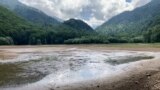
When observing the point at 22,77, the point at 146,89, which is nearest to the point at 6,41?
the point at 22,77

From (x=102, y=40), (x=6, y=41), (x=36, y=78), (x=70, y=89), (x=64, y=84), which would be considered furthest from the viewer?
(x=102, y=40)

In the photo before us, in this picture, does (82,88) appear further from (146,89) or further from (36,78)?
(36,78)

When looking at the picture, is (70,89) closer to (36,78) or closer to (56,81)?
(56,81)

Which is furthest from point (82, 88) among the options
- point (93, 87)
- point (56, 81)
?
point (56, 81)

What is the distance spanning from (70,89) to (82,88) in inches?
37.0

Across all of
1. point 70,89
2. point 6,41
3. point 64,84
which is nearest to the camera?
point 70,89

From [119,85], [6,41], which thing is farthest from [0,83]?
[6,41]

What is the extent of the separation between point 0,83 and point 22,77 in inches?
144

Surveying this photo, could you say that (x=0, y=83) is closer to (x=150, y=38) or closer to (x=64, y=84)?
(x=64, y=84)

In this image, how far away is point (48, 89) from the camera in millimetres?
22078

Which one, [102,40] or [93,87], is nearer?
[93,87]

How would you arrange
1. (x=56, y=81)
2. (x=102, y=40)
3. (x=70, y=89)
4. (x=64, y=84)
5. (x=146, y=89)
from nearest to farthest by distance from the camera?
1. (x=146, y=89)
2. (x=70, y=89)
3. (x=64, y=84)
4. (x=56, y=81)
5. (x=102, y=40)

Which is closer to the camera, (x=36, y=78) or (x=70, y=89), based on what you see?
(x=70, y=89)

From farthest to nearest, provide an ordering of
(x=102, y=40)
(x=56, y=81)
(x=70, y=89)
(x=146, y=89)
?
(x=102, y=40) < (x=56, y=81) < (x=70, y=89) < (x=146, y=89)
